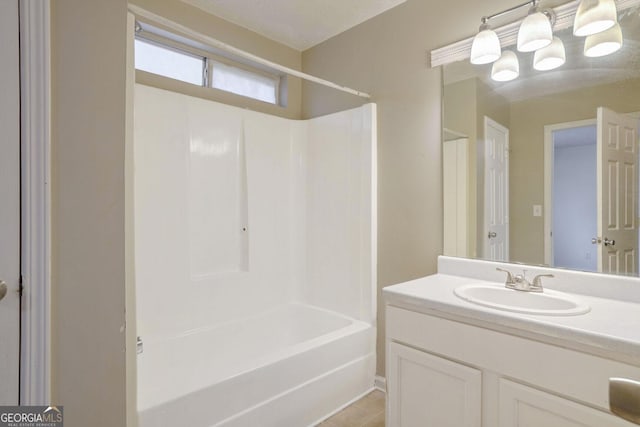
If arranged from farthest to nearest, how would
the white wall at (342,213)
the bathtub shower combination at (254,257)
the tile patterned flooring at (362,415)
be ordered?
the white wall at (342,213) → the tile patterned flooring at (362,415) → the bathtub shower combination at (254,257)

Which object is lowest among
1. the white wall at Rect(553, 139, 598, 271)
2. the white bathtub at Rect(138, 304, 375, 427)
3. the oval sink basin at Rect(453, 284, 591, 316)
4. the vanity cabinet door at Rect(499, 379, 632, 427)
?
the white bathtub at Rect(138, 304, 375, 427)

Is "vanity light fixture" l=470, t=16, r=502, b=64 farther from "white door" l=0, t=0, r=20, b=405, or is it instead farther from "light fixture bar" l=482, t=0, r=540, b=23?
"white door" l=0, t=0, r=20, b=405

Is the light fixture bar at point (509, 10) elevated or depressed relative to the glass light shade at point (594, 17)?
elevated

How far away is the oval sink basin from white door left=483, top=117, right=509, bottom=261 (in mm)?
260

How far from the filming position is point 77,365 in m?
1.07

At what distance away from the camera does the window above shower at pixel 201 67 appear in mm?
2080

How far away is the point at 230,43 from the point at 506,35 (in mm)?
1747

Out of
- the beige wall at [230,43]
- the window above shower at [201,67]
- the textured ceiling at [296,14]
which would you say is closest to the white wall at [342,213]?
the beige wall at [230,43]

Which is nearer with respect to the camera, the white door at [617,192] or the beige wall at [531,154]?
the white door at [617,192]

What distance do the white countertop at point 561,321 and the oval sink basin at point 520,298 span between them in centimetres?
4

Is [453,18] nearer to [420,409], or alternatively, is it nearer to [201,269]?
[420,409]

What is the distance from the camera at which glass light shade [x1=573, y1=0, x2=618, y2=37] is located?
133 centimetres

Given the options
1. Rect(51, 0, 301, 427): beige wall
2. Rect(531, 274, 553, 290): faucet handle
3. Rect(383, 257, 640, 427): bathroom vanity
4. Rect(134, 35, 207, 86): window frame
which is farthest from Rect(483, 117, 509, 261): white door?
Rect(134, 35, 207, 86): window frame

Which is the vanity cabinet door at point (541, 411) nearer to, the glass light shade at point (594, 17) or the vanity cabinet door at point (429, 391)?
the vanity cabinet door at point (429, 391)
